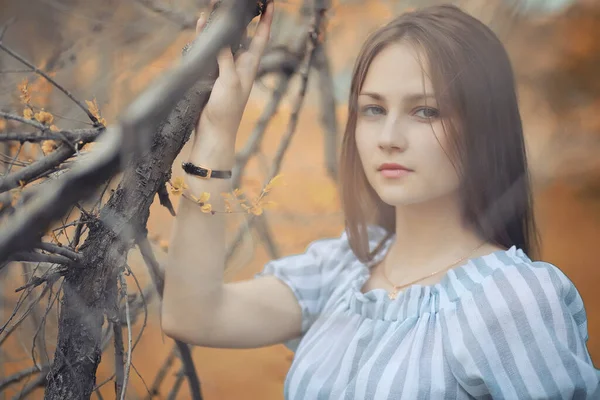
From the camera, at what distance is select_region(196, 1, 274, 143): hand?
0.57m

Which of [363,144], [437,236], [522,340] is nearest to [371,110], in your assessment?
[363,144]

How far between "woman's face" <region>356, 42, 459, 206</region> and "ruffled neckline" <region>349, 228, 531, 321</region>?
0.08 m

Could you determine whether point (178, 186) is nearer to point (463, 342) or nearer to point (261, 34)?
point (261, 34)

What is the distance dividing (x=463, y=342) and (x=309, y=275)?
24 centimetres

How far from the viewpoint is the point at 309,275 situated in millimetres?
728

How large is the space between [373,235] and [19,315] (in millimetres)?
407

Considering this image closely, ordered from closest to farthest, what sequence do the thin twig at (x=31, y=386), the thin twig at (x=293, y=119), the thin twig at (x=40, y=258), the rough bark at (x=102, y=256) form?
the thin twig at (x=40, y=258), the rough bark at (x=102, y=256), the thin twig at (x=31, y=386), the thin twig at (x=293, y=119)

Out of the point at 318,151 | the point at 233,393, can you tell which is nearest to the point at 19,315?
the point at 233,393

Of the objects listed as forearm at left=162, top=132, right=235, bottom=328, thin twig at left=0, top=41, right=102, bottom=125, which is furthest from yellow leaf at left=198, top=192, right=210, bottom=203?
thin twig at left=0, top=41, right=102, bottom=125

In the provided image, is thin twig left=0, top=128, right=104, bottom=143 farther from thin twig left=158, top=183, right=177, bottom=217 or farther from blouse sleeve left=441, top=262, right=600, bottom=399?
blouse sleeve left=441, top=262, right=600, bottom=399

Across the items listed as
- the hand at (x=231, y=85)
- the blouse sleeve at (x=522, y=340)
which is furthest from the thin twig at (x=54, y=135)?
the blouse sleeve at (x=522, y=340)

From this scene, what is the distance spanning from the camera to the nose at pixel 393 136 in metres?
0.58

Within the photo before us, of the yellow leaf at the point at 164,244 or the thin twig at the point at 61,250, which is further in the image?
the yellow leaf at the point at 164,244

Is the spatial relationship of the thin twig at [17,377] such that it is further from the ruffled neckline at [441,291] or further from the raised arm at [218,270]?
the ruffled neckline at [441,291]
